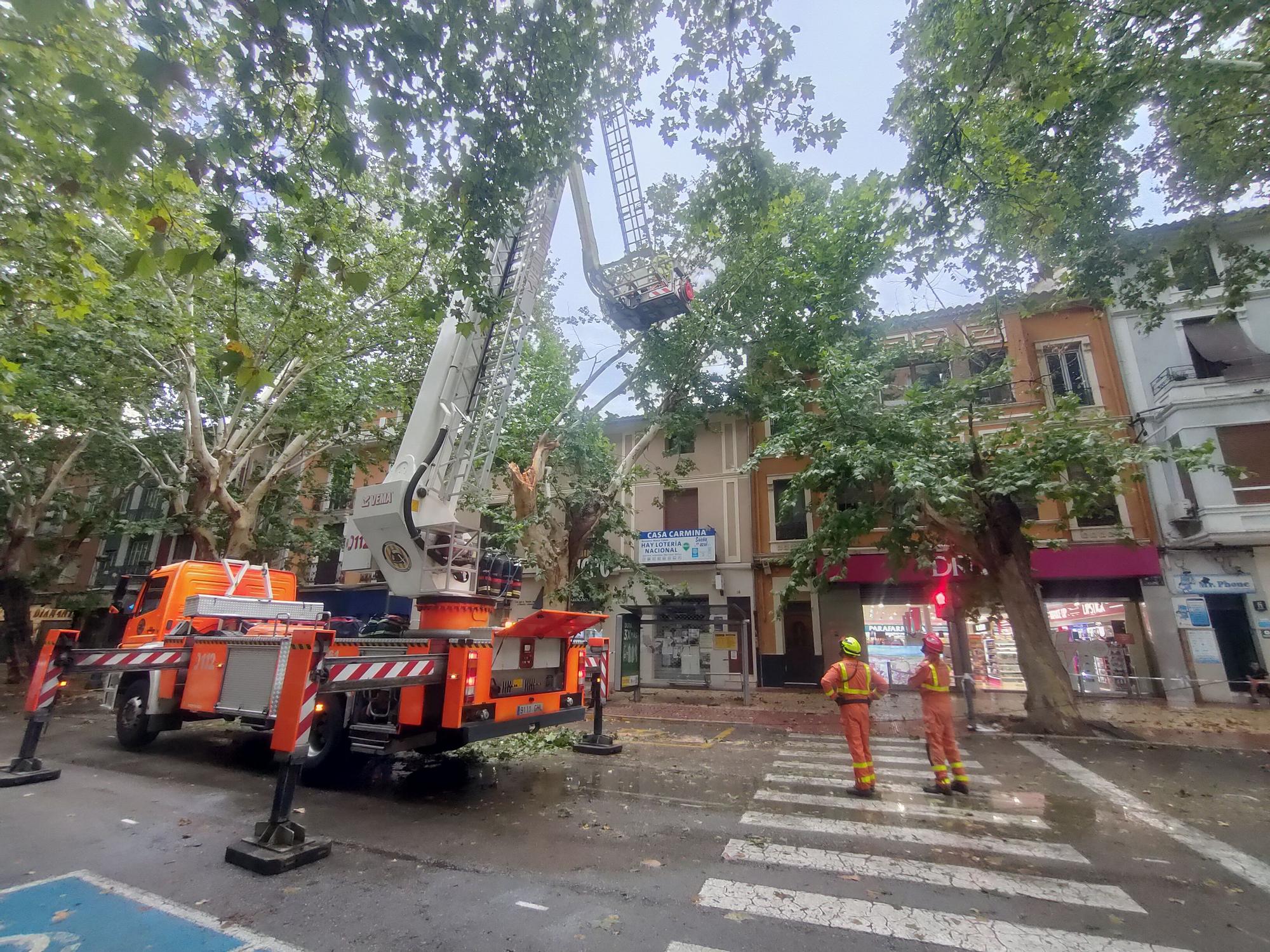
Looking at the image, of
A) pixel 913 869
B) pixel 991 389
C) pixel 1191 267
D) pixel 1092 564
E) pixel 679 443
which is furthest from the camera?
pixel 679 443

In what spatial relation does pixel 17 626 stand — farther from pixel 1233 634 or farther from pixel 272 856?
pixel 1233 634

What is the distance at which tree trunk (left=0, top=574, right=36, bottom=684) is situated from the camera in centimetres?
1797

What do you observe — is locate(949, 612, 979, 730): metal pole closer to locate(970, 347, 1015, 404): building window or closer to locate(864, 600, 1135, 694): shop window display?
locate(864, 600, 1135, 694): shop window display

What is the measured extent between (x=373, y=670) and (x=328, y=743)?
101 inches

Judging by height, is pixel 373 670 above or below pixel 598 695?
above

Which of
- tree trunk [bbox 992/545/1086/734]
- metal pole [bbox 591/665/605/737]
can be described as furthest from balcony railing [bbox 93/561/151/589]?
tree trunk [bbox 992/545/1086/734]

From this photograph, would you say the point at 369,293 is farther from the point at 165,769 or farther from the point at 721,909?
the point at 721,909

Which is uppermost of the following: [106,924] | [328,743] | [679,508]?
[679,508]

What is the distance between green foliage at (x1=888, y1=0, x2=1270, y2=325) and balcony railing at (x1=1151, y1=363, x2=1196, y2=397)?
33.1ft

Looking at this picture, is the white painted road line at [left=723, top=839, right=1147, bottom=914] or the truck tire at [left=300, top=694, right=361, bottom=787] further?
the truck tire at [left=300, top=694, right=361, bottom=787]

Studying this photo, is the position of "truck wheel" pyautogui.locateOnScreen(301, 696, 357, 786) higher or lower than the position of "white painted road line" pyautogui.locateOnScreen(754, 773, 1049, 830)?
higher

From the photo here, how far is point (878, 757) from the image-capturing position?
8.66 meters

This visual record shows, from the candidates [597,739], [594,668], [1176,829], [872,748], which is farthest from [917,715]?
[594,668]

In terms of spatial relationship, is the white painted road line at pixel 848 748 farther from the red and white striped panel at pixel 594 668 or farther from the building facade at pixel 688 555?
the building facade at pixel 688 555
